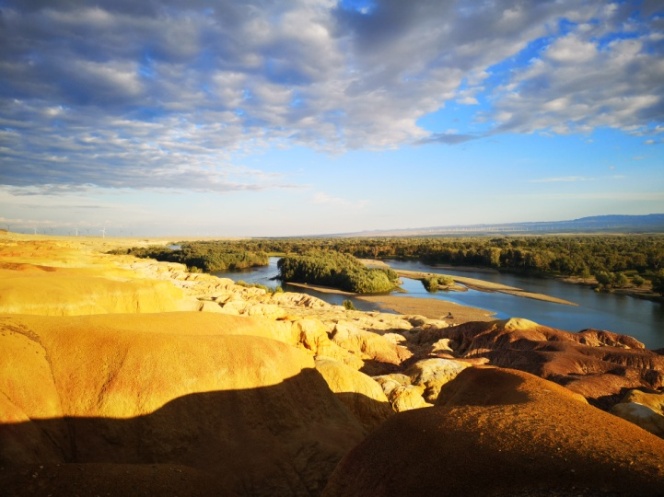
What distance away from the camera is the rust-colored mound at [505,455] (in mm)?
6332

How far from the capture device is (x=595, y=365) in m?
25.1

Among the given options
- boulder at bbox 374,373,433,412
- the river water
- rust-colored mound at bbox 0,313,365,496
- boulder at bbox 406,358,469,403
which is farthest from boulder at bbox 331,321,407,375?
the river water

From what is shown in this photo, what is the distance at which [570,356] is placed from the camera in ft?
84.7

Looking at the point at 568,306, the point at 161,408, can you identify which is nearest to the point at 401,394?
the point at 161,408

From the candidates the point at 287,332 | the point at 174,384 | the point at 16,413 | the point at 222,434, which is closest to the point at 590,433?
the point at 222,434

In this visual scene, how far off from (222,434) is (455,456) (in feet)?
25.3

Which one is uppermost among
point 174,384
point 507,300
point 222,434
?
point 174,384

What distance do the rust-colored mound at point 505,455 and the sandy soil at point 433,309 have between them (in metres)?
36.0

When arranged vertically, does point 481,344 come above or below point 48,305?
below

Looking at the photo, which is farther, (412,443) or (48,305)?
(48,305)

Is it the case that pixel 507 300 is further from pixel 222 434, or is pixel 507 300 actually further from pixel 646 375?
pixel 222 434

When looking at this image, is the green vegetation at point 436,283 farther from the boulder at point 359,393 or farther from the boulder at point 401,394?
the boulder at point 359,393

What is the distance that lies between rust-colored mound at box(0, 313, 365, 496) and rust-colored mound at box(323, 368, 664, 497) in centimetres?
376

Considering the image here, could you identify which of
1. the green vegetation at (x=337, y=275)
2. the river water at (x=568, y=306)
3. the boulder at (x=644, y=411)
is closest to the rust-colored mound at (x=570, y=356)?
the boulder at (x=644, y=411)
